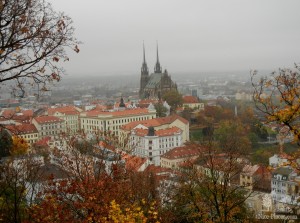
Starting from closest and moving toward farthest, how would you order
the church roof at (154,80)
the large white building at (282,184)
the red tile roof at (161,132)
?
1. the large white building at (282,184)
2. the red tile roof at (161,132)
3. the church roof at (154,80)

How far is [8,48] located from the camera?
758 cm

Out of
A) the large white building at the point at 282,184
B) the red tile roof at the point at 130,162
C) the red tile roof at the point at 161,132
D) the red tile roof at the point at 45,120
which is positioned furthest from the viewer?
the red tile roof at the point at 45,120

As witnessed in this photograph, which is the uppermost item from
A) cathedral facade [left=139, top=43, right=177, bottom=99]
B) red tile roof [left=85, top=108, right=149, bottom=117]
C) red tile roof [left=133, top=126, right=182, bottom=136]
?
cathedral facade [left=139, top=43, right=177, bottom=99]

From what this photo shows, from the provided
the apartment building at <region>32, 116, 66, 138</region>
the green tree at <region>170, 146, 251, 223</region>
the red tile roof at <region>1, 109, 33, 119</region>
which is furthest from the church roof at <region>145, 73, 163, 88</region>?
the green tree at <region>170, 146, 251, 223</region>

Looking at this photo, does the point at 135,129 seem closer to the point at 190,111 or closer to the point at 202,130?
the point at 202,130

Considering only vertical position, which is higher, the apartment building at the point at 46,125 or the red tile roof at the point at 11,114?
the red tile roof at the point at 11,114

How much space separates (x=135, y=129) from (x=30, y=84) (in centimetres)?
4370

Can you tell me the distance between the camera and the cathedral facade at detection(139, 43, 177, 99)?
279ft

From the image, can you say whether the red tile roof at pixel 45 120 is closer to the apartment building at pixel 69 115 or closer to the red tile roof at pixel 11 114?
the red tile roof at pixel 11 114

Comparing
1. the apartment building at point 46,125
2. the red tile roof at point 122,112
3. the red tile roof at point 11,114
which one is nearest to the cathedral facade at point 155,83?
the red tile roof at point 122,112

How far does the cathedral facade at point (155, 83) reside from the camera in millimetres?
85125

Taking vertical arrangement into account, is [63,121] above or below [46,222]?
below

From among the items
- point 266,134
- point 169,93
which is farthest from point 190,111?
point 266,134

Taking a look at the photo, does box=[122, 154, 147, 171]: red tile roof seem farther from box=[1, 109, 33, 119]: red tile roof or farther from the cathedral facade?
the cathedral facade
